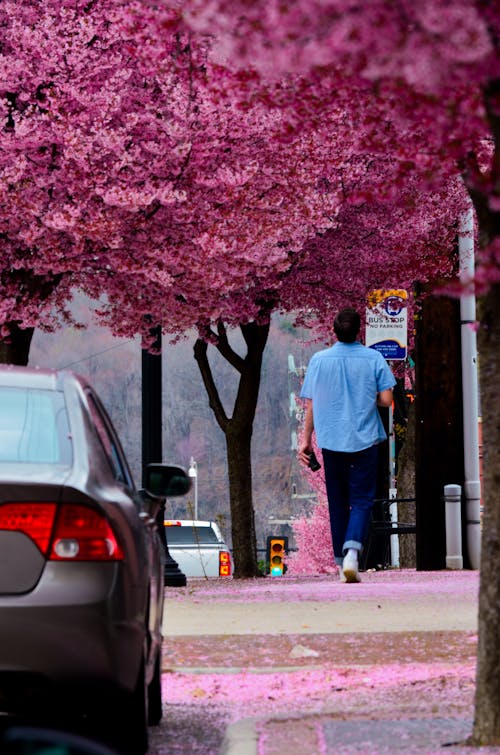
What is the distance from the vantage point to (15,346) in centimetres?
2161

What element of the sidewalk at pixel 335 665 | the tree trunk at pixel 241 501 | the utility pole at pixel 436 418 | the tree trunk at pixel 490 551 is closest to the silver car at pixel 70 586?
the sidewalk at pixel 335 665

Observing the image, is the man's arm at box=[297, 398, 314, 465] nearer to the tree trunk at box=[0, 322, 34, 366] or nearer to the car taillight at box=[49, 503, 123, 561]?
the car taillight at box=[49, 503, 123, 561]

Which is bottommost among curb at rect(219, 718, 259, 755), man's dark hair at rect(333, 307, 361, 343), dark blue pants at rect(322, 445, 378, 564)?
curb at rect(219, 718, 259, 755)

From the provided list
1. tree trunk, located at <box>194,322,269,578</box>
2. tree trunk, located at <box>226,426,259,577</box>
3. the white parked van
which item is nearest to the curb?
tree trunk, located at <box>194,322,269,578</box>

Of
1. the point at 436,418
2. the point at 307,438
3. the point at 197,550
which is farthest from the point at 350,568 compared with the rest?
the point at 197,550

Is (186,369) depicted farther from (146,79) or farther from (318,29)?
(318,29)

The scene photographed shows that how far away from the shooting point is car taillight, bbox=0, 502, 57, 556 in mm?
5732

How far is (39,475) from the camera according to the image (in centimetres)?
585

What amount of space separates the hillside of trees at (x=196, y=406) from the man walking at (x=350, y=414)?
87.8 meters

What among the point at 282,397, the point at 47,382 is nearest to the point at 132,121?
the point at 47,382

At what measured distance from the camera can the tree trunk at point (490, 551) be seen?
6340mm

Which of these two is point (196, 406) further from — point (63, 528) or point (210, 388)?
point (63, 528)

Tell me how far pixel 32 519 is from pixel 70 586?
247mm

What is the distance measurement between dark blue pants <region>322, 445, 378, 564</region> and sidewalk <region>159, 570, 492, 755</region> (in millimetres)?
569
